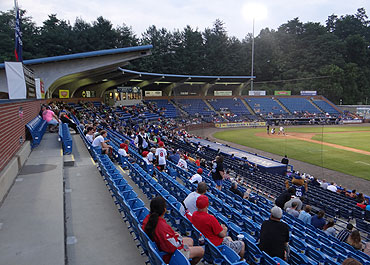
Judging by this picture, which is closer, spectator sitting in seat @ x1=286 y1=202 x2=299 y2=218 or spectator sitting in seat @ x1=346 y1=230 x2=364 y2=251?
spectator sitting in seat @ x1=346 y1=230 x2=364 y2=251

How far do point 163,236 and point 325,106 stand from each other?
67.8 meters

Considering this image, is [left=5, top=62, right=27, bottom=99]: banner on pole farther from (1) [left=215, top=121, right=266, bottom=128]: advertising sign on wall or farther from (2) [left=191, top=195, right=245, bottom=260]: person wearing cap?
(1) [left=215, top=121, right=266, bottom=128]: advertising sign on wall

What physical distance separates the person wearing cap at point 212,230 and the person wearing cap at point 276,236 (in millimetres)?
472

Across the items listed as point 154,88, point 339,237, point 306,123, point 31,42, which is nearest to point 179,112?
point 154,88

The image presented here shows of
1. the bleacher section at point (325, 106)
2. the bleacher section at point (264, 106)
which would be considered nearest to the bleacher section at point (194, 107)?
A: the bleacher section at point (264, 106)

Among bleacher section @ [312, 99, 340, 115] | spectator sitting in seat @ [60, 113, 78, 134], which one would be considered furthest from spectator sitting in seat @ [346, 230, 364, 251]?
bleacher section @ [312, 99, 340, 115]

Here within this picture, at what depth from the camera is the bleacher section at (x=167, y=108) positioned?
49250mm

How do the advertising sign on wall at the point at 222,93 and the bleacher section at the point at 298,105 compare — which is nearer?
the bleacher section at the point at 298,105

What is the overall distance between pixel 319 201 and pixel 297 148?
58.1 feet

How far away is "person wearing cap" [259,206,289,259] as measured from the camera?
4430mm

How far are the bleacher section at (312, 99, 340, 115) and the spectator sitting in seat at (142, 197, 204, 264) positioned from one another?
2559 inches

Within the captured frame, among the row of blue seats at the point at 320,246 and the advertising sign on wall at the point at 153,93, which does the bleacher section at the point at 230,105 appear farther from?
the row of blue seats at the point at 320,246

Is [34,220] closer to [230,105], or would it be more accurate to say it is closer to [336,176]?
[336,176]

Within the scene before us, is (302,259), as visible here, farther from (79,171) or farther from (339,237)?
(79,171)
